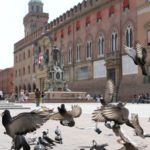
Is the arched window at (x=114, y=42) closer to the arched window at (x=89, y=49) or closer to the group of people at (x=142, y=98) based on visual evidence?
the arched window at (x=89, y=49)

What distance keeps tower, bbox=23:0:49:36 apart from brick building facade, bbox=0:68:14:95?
59.0ft

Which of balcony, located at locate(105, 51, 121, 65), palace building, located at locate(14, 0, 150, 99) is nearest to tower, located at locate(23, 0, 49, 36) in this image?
palace building, located at locate(14, 0, 150, 99)

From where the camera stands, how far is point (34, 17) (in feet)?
313

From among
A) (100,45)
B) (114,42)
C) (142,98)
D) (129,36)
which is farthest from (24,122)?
(100,45)

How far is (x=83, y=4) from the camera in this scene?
174ft

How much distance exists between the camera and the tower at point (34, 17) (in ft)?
311

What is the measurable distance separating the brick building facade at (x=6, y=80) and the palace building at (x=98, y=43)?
4204 centimetres

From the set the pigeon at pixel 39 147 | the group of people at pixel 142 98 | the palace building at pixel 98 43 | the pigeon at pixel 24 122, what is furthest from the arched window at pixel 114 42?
the pigeon at pixel 24 122

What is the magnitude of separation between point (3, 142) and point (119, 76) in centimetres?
3526

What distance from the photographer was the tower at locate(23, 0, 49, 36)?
3733 inches

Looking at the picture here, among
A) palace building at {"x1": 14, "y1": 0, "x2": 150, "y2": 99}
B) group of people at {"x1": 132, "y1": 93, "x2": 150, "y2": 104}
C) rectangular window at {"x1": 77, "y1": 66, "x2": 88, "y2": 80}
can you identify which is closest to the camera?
group of people at {"x1": 132, "y1": 93, "x2": 150, "y2": 104}

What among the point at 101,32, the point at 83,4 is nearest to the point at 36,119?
the point at 101,32

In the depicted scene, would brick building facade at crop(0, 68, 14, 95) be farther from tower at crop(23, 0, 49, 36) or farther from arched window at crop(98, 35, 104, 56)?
arched window at crop(98, 35, 104, 56)

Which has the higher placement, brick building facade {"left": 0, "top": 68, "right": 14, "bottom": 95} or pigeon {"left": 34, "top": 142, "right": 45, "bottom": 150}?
brick building facade {"left": 0, "top": 68, "right": 14, "bottom": 95}
